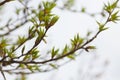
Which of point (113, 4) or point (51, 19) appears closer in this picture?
point (51, 19)

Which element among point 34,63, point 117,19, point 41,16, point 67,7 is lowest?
point 67,7

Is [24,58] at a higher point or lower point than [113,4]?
lower

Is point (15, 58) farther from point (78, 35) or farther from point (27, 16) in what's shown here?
point (27, 16)

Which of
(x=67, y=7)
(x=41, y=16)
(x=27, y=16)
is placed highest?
(x=41, y=16)

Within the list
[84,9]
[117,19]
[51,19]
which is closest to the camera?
[51,19]

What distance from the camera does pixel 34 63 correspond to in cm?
213

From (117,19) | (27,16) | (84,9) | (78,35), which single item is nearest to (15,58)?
(78,35)

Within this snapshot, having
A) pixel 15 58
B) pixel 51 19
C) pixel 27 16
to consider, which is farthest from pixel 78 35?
pixel 27 16

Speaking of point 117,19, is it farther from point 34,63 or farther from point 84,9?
point 84,9

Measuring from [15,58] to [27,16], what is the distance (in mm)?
1661

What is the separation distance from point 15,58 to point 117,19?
2.08 ft

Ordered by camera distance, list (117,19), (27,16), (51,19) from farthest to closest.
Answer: (27,16), (117,19), (51,19)

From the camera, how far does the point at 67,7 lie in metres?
4.40

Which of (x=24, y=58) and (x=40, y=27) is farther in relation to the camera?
(x=24, y=58)
